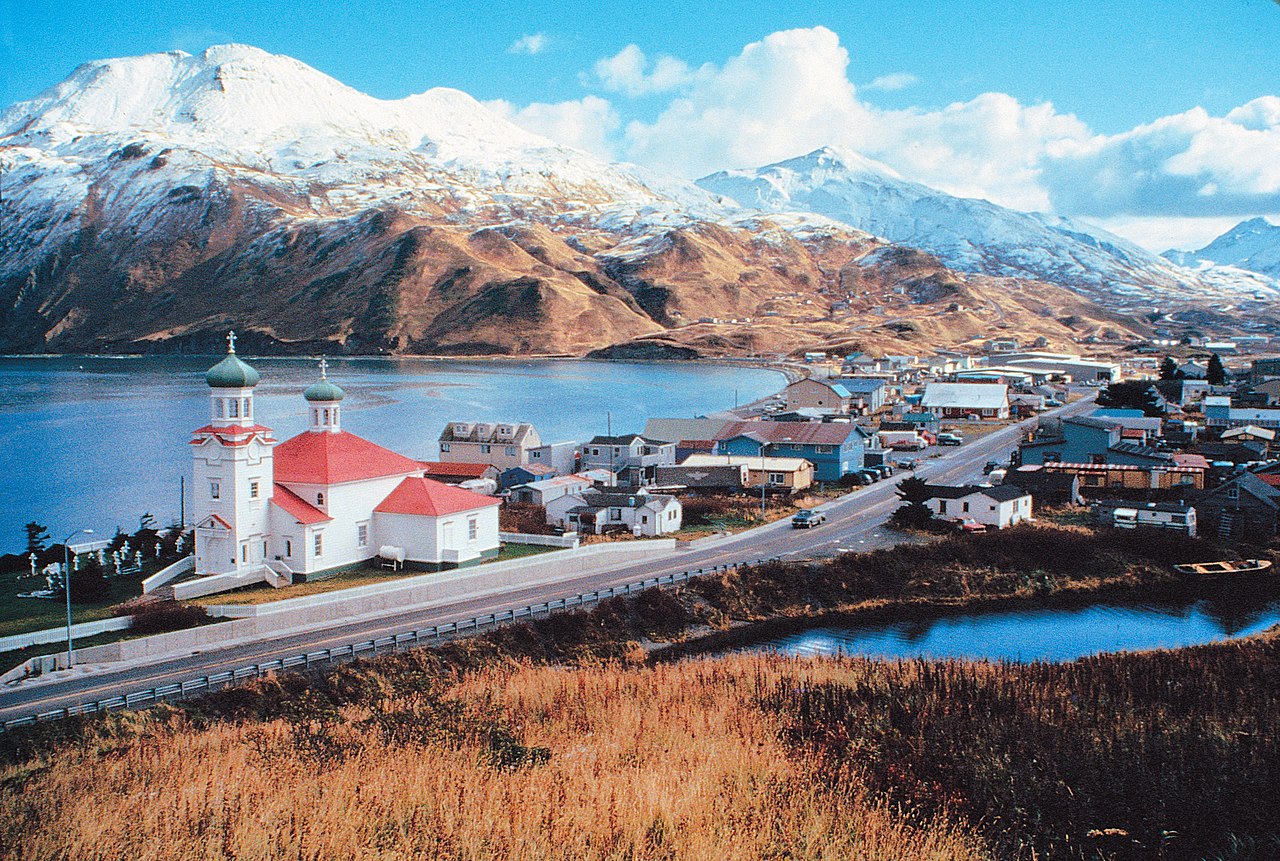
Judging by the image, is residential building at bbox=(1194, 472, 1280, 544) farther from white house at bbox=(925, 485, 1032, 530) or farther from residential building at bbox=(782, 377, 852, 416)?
residential building at bbox=(782, 377, 852, 416)

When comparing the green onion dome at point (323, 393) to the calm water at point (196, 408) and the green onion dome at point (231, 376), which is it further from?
the calm water at point (196, 408)

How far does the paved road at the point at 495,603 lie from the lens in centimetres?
1850

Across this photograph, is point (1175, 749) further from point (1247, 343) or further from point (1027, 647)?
point (1247, 343)

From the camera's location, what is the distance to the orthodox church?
25531 mm

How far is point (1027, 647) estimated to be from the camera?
26.4m

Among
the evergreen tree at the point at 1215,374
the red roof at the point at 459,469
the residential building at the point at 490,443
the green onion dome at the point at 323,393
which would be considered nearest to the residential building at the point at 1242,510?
the residential building at the point at 490,443

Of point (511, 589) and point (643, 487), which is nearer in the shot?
point (511, 589)

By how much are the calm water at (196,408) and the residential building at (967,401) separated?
22.3 meters

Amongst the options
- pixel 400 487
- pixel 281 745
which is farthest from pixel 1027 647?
pixel 281 745

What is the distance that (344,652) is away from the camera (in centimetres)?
2080

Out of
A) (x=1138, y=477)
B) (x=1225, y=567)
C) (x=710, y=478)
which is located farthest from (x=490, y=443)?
(x=1225, y=567)

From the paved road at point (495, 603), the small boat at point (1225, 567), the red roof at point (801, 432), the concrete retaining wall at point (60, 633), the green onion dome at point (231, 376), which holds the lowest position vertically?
the small boat at point (1225, 567)

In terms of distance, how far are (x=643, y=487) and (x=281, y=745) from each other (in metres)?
32.1

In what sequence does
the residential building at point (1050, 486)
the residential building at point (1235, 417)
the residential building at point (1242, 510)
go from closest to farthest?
the residential building at point (1242, 510)
the residential building at point (1050, 486)
the residential building at point (1235, 417)
